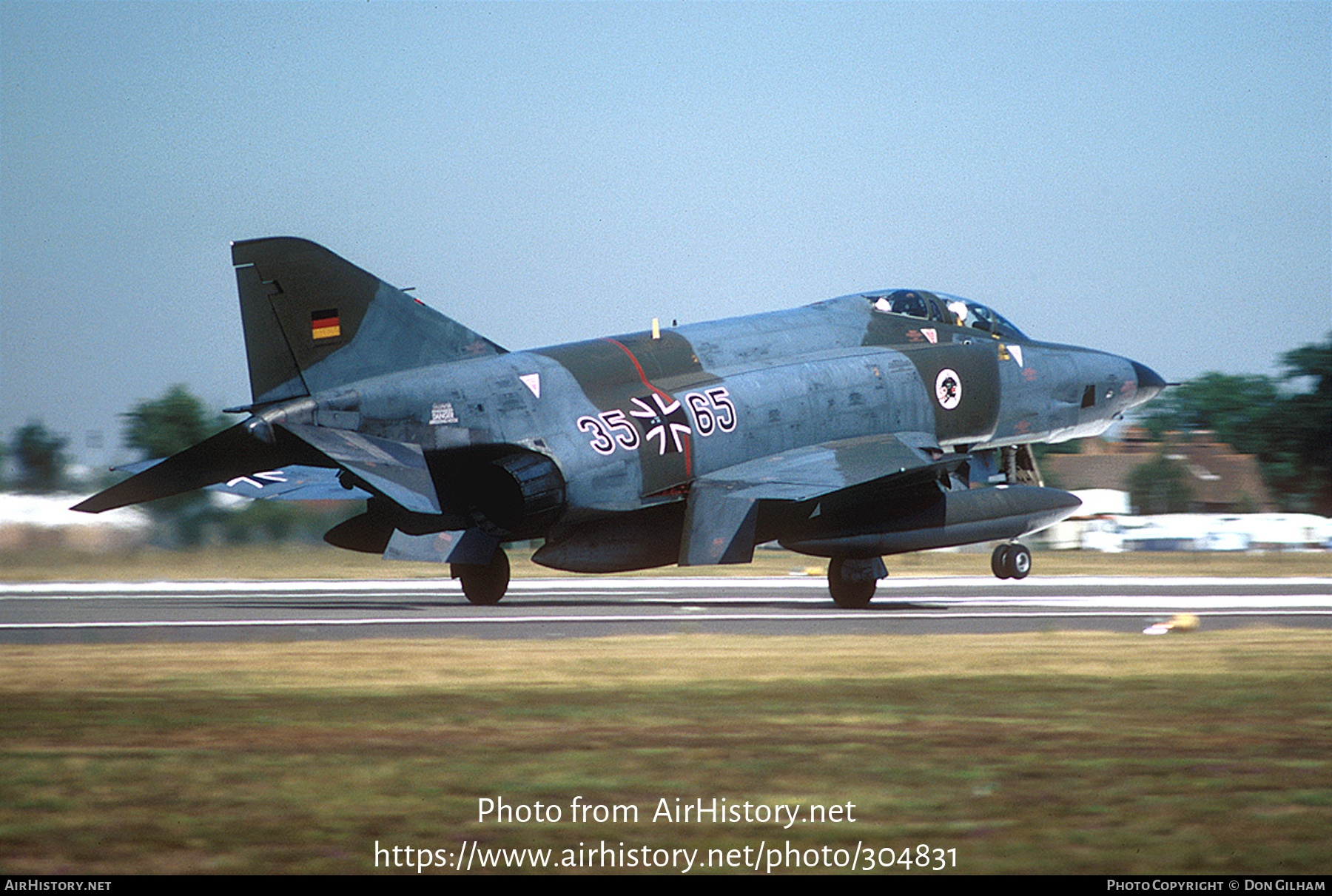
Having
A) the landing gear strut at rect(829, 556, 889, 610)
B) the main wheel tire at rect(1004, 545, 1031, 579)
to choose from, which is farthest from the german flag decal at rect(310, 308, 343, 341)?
the main wheel tire at rect(1004, 545, 1031, 579)

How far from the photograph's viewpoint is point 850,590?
70.2ft

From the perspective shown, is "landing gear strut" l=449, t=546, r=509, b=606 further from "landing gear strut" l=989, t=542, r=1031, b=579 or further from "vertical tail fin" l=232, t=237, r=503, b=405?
"landing gear strut" l=989, t=542, r=1031, b=579

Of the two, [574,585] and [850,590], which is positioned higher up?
[850,590]

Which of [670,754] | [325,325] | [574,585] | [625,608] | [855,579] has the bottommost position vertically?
[574,585]

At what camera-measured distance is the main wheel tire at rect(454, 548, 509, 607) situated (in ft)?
70.8

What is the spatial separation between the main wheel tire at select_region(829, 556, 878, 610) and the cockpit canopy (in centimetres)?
492

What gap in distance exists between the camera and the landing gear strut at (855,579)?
21344 millimetres

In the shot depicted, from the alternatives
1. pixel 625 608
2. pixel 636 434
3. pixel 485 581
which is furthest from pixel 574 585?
pixel 636 434

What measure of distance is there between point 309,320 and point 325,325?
20cm

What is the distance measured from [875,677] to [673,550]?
9.14 meters

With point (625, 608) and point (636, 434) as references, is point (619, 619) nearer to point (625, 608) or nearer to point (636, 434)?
point (625, 608)

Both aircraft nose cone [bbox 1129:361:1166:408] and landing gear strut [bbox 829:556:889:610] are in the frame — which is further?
aircraft nose cone [bbox 1129:361:1166:408]

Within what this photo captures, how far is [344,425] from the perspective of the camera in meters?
18.1

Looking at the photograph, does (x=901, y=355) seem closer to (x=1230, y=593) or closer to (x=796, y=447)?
(x=796, y=447)
